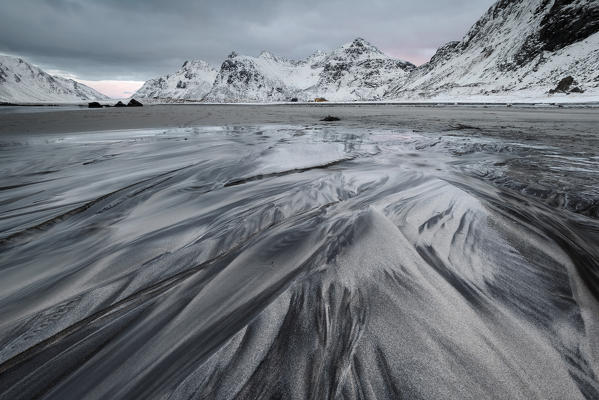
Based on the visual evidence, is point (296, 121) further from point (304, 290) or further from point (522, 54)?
point (522, 54)

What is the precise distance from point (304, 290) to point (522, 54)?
130m

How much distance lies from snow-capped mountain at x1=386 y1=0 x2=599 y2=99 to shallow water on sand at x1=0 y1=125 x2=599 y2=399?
85.7 meters

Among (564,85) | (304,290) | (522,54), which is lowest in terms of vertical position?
(304,290)

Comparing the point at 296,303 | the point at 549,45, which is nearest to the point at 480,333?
the point at 296,303

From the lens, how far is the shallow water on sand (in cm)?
74

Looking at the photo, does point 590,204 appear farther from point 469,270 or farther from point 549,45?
point 549,45

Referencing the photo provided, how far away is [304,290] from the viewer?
43.4 inches

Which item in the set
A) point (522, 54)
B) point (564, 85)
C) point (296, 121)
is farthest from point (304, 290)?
point (522, 54)

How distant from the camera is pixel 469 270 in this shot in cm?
120

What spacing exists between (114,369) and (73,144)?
5818 mm

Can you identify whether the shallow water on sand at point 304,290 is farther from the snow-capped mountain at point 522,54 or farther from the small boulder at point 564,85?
the small boulder at point 564,85

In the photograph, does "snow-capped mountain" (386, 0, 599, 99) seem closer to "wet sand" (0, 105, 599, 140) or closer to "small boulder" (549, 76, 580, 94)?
"small boulder" (549, 76, 580, 94)

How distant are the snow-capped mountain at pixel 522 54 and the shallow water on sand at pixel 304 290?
85731 mm

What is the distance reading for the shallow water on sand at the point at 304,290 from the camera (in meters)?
0.74
